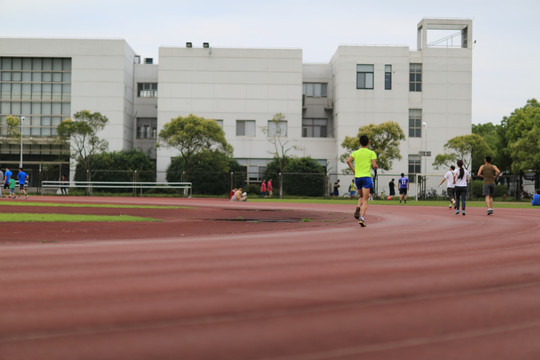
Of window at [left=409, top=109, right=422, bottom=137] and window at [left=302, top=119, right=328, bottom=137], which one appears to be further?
window at [left=302, top=119, right=328, bottom=137]

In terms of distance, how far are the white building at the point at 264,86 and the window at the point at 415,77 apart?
10 cm

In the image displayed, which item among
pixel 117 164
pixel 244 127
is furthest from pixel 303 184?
pixel 117 164

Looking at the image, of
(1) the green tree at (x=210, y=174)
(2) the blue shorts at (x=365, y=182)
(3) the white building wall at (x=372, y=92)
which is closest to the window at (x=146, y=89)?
(1) the green tree at (x=210, y=174)

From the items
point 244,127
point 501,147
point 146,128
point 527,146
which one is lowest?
point 527,146

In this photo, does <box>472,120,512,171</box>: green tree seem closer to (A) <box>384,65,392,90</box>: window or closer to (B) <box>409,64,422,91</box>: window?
(B) <box>409,64,422,91</box>: window

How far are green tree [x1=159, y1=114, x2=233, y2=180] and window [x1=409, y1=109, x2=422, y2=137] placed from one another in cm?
2129

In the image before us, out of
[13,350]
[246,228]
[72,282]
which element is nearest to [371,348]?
[13,350]

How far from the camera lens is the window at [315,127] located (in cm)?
6372

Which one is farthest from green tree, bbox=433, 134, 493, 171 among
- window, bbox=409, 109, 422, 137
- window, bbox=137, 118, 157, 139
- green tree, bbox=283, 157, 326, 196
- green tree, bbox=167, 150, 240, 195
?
window, bbox=137, 118, 157, 139

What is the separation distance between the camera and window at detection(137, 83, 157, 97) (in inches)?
2542

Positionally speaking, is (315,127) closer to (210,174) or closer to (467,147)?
(467,147)

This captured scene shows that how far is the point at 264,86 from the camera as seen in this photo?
5916 centimetres

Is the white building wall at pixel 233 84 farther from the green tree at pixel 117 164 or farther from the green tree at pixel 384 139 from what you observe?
the green tree at pixel 384 139

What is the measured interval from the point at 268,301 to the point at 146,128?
61.7 m
